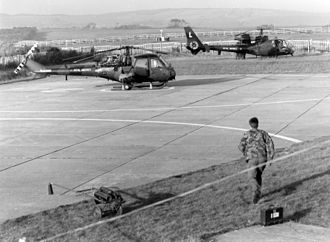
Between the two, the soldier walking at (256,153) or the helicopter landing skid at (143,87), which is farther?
the helicopter landing skid at (143,87)

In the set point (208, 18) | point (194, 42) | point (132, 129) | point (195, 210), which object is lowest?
point (132, 129)

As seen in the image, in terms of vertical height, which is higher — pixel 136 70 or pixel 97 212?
pixel 136 70

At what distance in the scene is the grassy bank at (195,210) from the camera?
8969 millimetres

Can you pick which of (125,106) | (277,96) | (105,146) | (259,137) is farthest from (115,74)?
(259,137)

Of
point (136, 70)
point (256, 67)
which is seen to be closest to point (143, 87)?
point (136, 70)

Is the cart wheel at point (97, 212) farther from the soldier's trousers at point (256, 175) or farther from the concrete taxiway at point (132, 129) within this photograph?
the soldier's trousers at point (256, 175)

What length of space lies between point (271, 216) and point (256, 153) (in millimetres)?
1720

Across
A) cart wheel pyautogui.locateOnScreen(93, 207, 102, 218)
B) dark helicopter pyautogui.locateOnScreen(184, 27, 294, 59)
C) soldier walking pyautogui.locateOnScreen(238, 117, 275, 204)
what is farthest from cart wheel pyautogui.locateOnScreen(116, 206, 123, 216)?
dark helicopter pyautogui.locateOnScreen(184, 27, 294, 59)

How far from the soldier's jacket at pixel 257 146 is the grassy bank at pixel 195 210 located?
0.84 meters

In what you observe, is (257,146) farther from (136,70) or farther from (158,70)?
(136,70)

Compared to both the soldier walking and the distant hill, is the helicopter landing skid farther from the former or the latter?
the distant hill

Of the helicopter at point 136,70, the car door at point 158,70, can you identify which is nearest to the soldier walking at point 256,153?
the helicopter at point 136,70

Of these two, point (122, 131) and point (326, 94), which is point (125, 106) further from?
point (326, 94)

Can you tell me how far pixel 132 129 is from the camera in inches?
769
